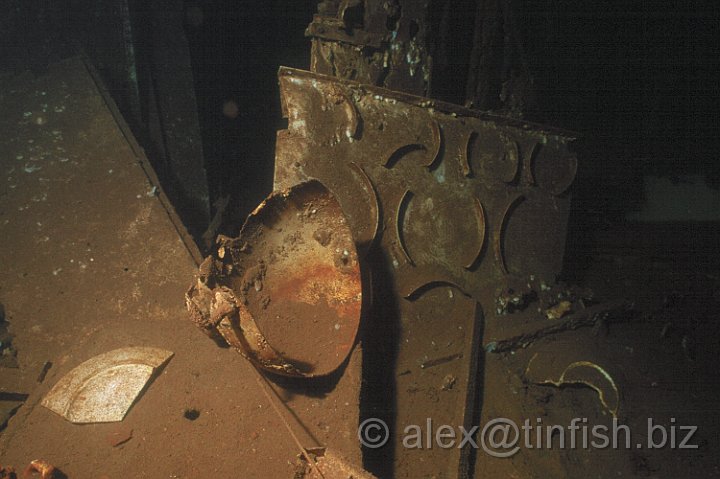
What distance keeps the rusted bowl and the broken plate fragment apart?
0.48m

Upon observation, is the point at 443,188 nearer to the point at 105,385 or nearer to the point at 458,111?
the point at 458,111

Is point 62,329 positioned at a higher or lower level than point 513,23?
lower

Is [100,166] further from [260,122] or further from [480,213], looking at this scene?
[480,213]

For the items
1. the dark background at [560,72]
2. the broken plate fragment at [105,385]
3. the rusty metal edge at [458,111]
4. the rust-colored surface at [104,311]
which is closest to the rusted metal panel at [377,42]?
the rusty metal edge at [458,111]

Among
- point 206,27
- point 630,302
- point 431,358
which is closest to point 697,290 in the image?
point 630,302

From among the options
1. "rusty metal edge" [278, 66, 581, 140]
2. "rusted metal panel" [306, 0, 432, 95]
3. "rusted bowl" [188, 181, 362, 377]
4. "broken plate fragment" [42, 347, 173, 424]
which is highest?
"rusted metal panel" [306, 0, 432, 95]

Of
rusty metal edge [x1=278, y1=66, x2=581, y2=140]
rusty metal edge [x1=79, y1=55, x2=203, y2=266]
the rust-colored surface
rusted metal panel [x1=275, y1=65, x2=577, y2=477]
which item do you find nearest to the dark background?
rusty metal edge [x1=79, y1=55, x2=203, y2=266]

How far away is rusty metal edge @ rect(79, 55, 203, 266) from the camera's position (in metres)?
2.99

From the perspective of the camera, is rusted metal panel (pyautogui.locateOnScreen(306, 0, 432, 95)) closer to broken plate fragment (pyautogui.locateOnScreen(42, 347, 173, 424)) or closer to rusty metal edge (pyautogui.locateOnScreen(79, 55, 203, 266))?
rusty metal edge (pyautogui.locateOnScreen(79, 55, 203, 266))

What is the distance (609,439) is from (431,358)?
3.27 feet

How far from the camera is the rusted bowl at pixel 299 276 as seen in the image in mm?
2281

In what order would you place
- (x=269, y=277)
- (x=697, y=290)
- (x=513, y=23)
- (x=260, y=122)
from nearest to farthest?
(x=269, y=277)
(x=513, y=23)
(x=697, y=290)
(x=260, y=122)

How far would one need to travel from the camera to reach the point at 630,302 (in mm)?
2748

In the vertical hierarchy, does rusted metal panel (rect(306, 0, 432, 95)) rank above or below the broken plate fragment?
above
